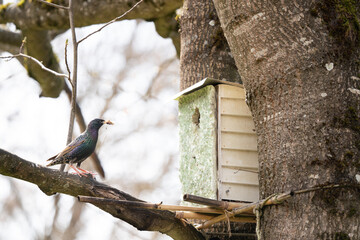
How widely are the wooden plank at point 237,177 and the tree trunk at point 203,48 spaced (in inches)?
36.0

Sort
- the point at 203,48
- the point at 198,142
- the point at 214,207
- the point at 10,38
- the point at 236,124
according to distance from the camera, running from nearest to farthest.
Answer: the point at 214,207, the point at 236,124, the point at 198,142, the point at 203,48, the point at 10,38

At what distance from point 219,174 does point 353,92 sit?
1227 mm

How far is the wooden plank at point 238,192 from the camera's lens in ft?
12.9

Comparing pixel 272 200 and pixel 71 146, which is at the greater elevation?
pixel 71 146

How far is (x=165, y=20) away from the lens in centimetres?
606

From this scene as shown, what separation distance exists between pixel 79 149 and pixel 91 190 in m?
0.91

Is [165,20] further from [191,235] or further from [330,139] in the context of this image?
[330,139]

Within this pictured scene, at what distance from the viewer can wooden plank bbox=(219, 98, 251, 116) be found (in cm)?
409

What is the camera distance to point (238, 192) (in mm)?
3971

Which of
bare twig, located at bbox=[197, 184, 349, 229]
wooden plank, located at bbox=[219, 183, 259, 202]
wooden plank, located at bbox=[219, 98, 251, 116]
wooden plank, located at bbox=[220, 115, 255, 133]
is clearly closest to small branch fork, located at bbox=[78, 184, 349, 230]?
bare twig, located at bbox=[197, 184, 349, 229]

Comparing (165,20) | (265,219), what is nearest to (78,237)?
(165,20)

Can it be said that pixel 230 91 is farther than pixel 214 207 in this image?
Yes

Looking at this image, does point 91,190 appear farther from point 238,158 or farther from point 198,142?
point 238,158

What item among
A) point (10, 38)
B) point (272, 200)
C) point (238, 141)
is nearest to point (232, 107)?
point (238, 141)
